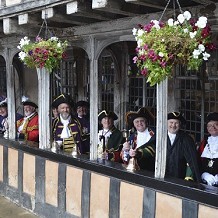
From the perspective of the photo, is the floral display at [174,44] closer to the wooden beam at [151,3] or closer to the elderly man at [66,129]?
the wooden beam at [151,3]

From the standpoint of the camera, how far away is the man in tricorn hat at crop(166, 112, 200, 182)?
14.6 feet

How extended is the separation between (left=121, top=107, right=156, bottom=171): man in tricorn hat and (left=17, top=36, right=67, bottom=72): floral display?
49.6 inches

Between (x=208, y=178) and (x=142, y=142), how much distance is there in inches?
41.4

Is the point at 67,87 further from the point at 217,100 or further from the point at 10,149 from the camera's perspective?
the point at 217,100

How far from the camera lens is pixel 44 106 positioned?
6.10 m

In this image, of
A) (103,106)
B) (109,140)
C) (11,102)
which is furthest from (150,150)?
(103,106)

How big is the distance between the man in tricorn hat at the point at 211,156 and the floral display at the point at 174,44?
1500 mm

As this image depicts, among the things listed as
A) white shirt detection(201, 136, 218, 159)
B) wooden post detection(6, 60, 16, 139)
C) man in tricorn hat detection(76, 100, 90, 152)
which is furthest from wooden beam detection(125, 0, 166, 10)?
wooden post detection(6, 60, 16, 139)

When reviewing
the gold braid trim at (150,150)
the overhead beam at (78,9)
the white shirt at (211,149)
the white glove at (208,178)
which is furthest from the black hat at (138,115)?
the overhead beam at (78,9)

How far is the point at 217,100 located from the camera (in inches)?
248

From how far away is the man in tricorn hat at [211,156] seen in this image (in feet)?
14.7

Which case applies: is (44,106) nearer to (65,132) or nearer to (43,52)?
(65,132)

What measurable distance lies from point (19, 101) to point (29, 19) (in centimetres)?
583

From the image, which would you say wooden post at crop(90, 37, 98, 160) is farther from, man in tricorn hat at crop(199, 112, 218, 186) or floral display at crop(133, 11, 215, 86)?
floral display at crop(133, 11, 215, 86)
